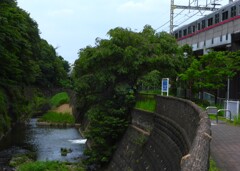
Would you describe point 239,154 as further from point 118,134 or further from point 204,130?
point 118,134

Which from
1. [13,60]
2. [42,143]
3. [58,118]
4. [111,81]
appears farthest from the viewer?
[58,118]

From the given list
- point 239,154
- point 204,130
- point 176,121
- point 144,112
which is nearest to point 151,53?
point 144,112

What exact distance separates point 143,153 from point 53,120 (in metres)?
33.6

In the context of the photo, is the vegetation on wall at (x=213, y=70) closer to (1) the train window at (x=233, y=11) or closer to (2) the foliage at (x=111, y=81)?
(1) the train window at (x=233, y=11)

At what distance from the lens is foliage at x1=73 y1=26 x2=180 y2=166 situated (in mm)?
23609

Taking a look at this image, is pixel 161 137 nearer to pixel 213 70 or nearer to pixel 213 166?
pixel 213 166

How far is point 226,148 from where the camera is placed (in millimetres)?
13258

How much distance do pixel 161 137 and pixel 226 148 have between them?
3.98m

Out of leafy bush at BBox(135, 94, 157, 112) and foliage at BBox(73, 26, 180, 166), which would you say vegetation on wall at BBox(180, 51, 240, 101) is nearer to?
foliage at BBox(73, 26, 180, 166)

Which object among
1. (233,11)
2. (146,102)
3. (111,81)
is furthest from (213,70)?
(146,102)

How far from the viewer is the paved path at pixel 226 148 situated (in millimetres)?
10648

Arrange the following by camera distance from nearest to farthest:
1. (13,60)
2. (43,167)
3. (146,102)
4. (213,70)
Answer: (43,167) < (146,102) < (213,70) < (13,60)

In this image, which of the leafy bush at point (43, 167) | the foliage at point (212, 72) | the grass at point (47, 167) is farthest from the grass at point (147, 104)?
the foliage at point (212, 72)

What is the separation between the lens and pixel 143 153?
60.5 feet
